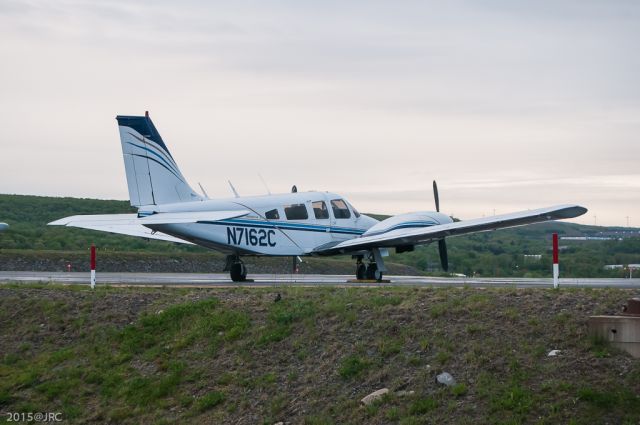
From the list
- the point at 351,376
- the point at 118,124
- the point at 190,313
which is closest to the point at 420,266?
the point at 118,124

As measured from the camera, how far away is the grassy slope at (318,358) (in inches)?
535

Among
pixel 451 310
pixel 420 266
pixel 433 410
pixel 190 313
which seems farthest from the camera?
pixel 420 266

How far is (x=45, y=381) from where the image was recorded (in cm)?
1825

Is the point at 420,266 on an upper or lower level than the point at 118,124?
lower

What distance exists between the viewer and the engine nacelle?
1241 inches

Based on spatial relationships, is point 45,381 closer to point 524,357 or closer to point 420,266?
point 524,357

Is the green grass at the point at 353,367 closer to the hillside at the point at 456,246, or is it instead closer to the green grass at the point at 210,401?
the green grass at the point at 210,401

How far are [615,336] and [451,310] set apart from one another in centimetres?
320

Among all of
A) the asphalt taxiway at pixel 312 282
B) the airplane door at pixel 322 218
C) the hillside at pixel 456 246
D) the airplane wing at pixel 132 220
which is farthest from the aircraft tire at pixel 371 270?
the hillside at pixel 456 246

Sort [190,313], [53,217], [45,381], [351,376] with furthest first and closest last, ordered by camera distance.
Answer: [53,217], [190,313], [45,381], [351,376]

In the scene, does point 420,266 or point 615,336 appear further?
point 420,266

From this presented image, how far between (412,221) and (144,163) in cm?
901

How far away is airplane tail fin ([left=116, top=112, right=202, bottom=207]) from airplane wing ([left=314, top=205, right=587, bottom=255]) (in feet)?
18.8
